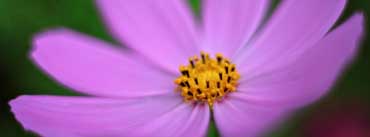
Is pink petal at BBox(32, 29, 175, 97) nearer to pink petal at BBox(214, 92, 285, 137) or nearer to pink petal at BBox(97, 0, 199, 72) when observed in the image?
pink petal at BBox(97, 0, 199, 72)

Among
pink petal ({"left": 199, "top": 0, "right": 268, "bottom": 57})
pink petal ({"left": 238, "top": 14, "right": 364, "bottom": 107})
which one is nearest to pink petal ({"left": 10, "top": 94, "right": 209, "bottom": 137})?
pink petal ({"left": 238, "top": 14, "right": 364, "bottom": 107})

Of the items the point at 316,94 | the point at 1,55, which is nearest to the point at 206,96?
the point at 316,94

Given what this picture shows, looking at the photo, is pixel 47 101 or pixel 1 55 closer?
pixel 47 101

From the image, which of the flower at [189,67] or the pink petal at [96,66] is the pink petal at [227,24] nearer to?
the flower at [189,67]

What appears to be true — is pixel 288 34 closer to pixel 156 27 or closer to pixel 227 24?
pixel 227 24

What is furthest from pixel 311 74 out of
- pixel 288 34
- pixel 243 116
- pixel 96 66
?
pixel 96 66

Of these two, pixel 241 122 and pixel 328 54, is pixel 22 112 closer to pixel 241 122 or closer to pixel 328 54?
pixel 241 122
